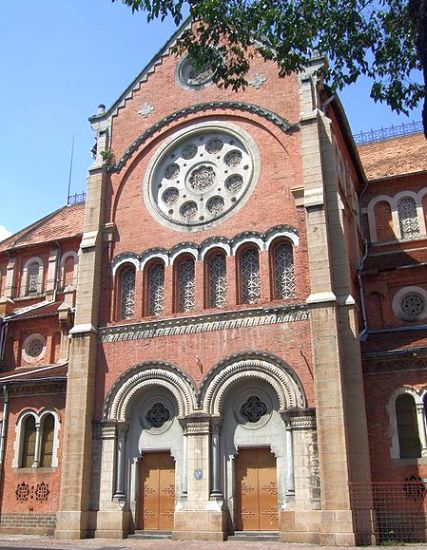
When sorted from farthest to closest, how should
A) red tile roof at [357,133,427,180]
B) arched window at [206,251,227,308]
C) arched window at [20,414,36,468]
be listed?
red tile roof at [357,133,427,180]
arched window at [20,414,36,468]
arched window at [206,251,227,308]

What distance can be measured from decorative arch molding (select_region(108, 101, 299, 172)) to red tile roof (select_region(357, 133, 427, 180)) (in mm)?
8291

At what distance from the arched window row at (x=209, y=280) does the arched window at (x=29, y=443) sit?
5850mm

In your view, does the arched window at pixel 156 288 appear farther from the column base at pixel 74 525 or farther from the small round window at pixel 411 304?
the small round window at pixel 411 304

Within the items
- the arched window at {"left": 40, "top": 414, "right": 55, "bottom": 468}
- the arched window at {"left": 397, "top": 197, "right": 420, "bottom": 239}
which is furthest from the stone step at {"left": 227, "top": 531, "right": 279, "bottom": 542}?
the arched window at {"left": 397, "top": 197, "right": 420, "bottom": 239}

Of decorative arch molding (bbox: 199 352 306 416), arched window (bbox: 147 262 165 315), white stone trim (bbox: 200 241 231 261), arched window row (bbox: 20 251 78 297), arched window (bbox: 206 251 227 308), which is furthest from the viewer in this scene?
arched window row (bbox: 20 251 78 297)

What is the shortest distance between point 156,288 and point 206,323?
3.14 metres

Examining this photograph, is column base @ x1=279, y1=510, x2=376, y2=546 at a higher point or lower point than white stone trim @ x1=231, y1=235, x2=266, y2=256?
lower

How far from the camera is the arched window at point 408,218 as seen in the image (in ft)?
91.8

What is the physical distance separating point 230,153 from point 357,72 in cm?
1137

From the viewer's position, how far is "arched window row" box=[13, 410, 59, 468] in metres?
24.1

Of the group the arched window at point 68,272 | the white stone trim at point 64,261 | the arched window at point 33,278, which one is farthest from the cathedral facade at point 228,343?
the arched window at point 33,278

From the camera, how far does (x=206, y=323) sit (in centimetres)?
2203

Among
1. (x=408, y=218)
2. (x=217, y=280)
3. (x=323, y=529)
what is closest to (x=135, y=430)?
(x=217, y=280)

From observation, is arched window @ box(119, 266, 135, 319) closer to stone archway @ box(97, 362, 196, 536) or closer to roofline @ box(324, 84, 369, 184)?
stone archway @ box(97, 362, 196, 536)
